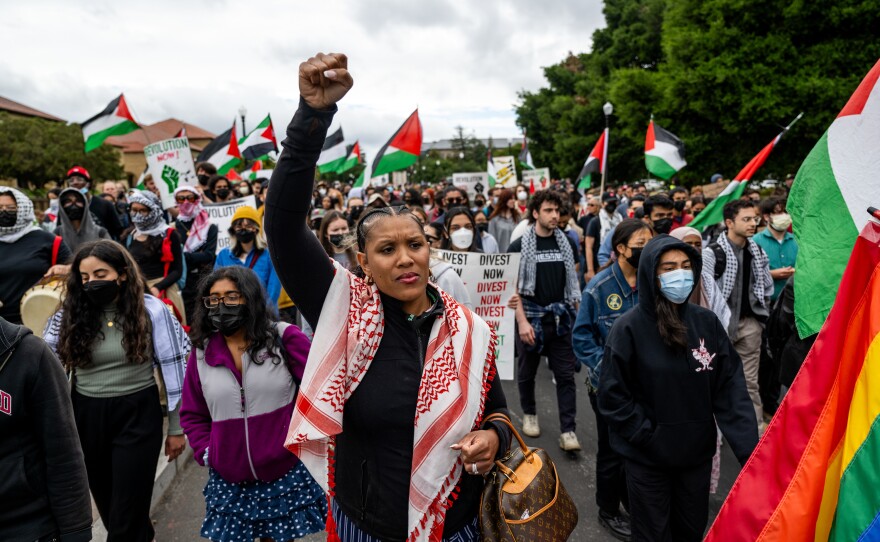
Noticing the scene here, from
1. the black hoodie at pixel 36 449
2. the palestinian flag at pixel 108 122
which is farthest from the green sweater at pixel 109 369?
the palestinian flag at pixel 108 122

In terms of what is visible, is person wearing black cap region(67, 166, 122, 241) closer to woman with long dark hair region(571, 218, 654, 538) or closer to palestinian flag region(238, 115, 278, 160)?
palestinian flag region(238, 115, 278, 160)

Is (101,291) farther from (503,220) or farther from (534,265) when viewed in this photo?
(503,220)

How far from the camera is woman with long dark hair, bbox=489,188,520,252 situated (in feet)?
26.2

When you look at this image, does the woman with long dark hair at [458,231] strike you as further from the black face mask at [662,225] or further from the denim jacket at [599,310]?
the black face mask at [662,225]

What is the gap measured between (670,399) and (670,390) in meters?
0.05

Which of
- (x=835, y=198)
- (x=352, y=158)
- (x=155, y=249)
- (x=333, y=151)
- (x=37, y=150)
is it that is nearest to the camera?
(x=835, y=198)

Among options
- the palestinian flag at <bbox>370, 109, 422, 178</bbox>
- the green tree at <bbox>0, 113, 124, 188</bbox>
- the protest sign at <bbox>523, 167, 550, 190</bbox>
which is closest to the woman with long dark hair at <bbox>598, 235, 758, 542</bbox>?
the palestinian flag at <bbox>370, 109, 422, 178</bbox>

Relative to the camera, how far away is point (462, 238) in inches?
202

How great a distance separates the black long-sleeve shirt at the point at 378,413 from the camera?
1743mm

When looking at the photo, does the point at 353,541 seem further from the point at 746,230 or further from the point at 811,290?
the point at 746,230

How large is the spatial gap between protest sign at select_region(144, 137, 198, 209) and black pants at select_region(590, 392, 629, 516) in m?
7.51

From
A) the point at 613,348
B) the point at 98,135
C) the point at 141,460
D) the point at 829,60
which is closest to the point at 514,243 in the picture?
the point at 613,348

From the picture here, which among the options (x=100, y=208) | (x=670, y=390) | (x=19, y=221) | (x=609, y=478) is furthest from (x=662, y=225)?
(x=100, y=208)

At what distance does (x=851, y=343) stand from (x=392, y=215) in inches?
52.1
